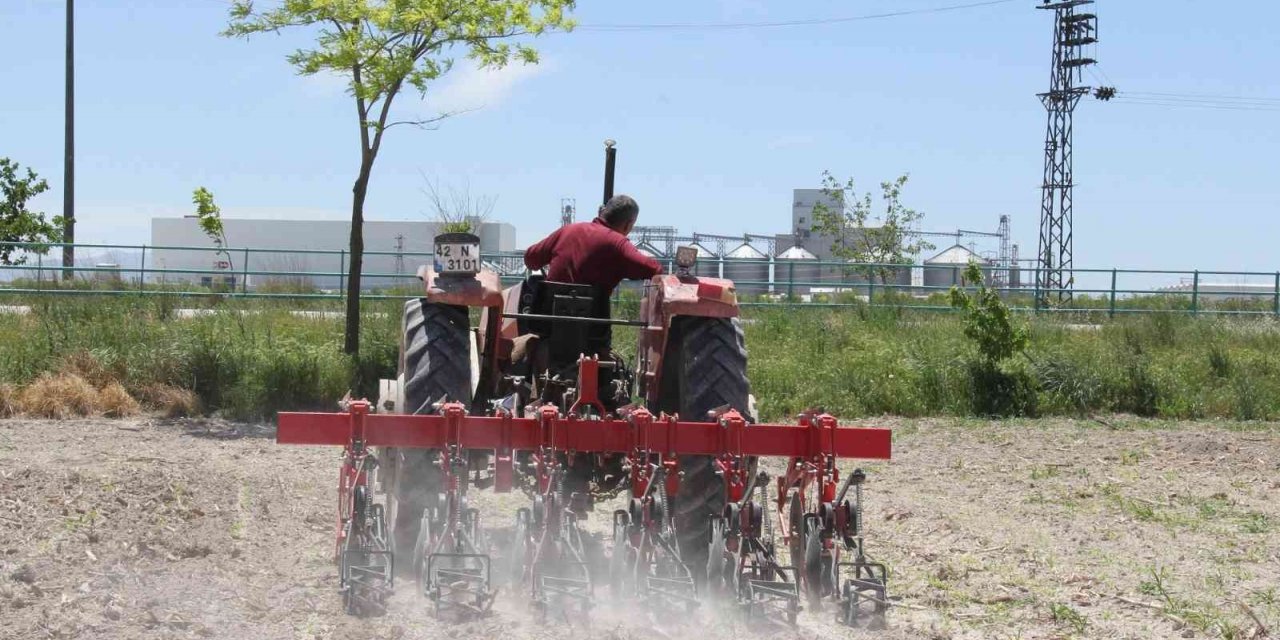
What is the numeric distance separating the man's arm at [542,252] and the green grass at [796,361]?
6.78 m

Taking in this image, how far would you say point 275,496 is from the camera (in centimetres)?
905

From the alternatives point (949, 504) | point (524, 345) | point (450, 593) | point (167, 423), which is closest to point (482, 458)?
point (524, 345)

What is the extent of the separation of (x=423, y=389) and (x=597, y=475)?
129 cm

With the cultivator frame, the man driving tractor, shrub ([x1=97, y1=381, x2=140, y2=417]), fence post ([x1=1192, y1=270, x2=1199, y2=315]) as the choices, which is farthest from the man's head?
fence post ([x1=1192, y1=270, x2=1199, y2=315])

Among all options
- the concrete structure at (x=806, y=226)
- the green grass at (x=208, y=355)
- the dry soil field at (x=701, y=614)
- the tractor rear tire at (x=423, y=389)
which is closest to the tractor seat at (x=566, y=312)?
the tractor rear tire at (x=423, y=389)

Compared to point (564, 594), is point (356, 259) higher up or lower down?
higher up

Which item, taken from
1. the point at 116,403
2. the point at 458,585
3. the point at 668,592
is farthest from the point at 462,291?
the point at 116,403

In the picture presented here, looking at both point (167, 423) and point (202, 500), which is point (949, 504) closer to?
point (202, 500)

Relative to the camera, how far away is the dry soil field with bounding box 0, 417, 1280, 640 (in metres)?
5.91

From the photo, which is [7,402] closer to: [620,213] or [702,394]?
[620,213]

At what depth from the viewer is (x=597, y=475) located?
759 centimetres

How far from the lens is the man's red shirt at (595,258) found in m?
7.60

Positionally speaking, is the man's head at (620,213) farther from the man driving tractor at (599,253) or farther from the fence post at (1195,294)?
the fence post at (1195,294)

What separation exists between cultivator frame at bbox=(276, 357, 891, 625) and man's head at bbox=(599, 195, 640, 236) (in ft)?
5.16
